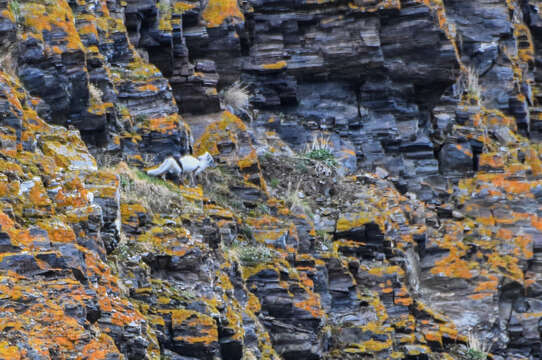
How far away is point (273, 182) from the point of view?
749 inches

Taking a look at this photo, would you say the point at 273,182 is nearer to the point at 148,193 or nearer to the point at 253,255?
the point at 253,255

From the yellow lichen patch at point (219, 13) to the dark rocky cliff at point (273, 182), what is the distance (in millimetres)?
54

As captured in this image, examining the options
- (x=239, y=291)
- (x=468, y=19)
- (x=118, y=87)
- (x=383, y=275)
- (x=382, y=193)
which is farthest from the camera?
(x=468, y=19)

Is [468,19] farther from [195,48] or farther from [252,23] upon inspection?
[195,48]

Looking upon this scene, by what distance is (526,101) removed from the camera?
2883 centimetres

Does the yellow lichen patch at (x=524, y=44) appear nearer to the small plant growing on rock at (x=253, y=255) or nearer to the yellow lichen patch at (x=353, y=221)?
the yellow lichen patch at (x=353, y=221)

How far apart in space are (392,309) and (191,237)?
629 cm

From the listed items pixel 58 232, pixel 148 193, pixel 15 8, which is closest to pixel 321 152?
pixel 148 193

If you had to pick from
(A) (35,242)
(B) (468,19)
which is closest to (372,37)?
(B) (468,19)

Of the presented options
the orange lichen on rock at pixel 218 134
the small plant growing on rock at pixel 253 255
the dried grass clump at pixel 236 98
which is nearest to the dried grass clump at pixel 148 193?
the small plant growing on rock at pixel 253 255

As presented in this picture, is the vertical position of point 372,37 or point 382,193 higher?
point 372,37

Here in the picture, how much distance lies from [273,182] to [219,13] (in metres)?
4.35

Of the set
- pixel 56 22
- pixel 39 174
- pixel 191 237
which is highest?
pixel 56 22

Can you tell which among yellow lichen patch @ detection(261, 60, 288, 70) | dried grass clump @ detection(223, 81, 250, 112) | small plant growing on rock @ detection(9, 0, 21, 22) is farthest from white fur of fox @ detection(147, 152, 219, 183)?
yellow lichen patch @ detection(261, 60, 288, 70)
